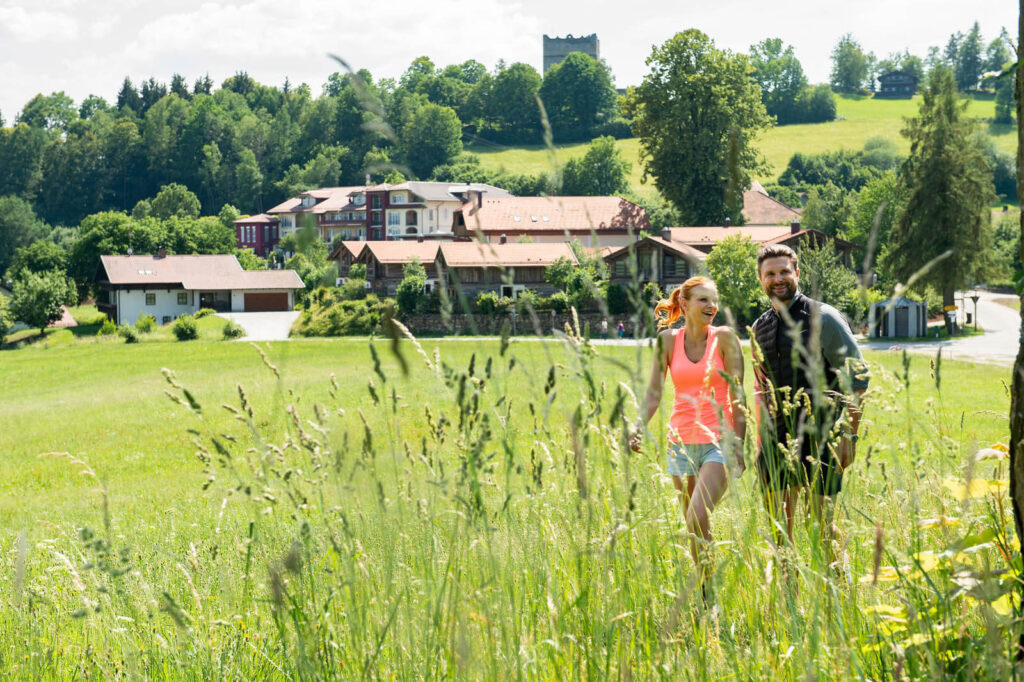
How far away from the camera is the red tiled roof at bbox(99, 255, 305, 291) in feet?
263

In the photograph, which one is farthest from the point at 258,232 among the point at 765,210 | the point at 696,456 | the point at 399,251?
the point at 696,456

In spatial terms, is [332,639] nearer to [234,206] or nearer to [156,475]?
[156,475]

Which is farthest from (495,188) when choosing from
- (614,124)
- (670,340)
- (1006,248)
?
(670,340)

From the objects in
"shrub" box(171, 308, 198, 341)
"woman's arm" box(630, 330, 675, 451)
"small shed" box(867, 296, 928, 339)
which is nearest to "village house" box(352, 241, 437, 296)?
"shrub" box(171, 308, 198, 341)

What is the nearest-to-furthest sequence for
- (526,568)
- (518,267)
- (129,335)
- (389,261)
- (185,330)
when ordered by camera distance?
(526,568) → (185,330) → (518,267) → (129,335) → (389,261)

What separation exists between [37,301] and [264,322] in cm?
1764

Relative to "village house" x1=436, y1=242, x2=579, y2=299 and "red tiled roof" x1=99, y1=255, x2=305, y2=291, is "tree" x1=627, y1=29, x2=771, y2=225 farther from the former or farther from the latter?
"red tiled roof" x1=99, y1=255, x2=305, y2=291

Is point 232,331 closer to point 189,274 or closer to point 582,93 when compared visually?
point 189,274

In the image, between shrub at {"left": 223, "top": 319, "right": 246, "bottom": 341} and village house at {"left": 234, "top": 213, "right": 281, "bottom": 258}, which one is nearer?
shrub at {"left": 223, "top": 319, "right": 246, "bottom": 341}

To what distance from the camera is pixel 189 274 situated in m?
82.1

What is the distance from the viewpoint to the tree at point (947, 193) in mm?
48719

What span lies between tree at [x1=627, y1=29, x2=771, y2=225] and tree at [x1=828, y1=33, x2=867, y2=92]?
383 feet

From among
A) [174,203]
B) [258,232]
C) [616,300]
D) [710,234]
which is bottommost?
[616,300]

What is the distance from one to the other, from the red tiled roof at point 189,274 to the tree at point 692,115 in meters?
31.2
